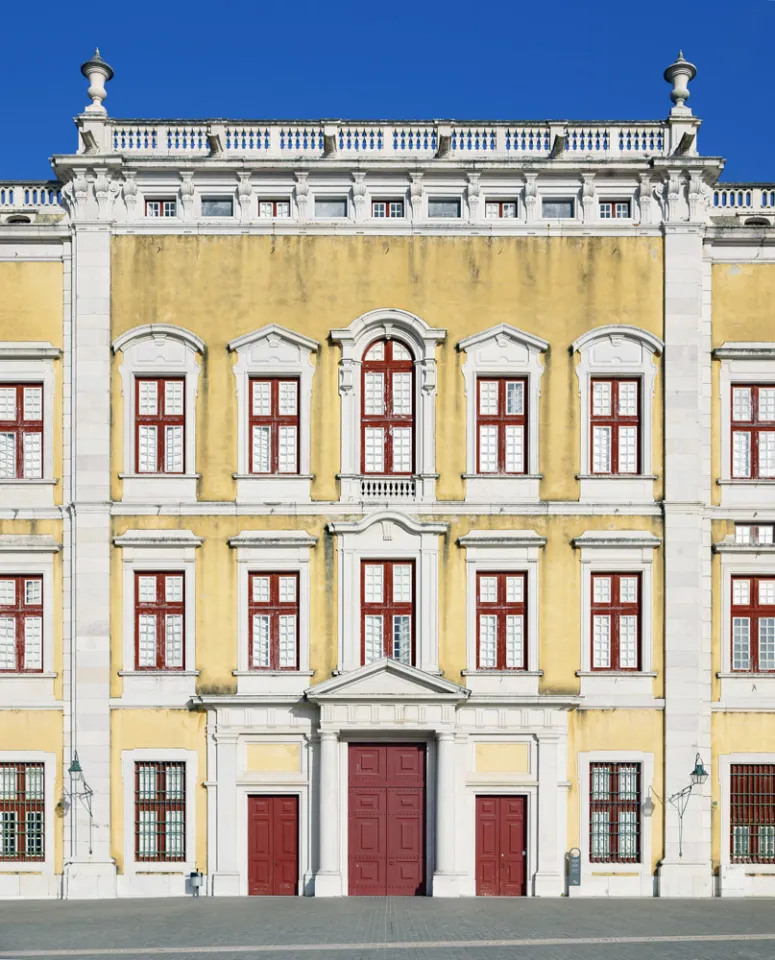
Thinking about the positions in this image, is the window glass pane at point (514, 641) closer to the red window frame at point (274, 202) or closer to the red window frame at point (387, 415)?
the red window frame at point (387, 415)

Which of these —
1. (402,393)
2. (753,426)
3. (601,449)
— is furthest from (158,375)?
(753,426)

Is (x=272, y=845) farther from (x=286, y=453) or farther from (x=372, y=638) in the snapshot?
(x=286, y=453)

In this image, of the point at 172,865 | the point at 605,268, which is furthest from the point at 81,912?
the point at 605,268

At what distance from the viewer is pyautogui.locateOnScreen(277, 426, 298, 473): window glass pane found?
96.9 ft

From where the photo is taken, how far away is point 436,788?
28719 millimetres

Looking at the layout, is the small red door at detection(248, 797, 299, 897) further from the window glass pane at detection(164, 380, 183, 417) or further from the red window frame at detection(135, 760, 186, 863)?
the window glass pane at detection(164, 380, 183, 417)

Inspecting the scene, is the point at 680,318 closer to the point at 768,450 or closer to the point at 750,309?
the point at 750,309

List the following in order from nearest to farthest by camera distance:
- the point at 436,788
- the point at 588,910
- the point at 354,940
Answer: the point at 354,940
the point at 588,910
the point at 436,788

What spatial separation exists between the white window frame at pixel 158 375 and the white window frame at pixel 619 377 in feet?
27.2

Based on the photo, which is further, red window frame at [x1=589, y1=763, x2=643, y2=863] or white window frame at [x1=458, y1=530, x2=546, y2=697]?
white window frame at [x1=458, y1=530, x2=546, y2=697]

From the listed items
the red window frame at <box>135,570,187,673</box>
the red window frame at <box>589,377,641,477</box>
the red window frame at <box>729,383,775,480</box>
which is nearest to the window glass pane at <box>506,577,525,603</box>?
the red window frame at <box>589,377,641,477</box>

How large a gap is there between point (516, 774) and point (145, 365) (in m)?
11.8

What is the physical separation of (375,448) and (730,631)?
8.57 m

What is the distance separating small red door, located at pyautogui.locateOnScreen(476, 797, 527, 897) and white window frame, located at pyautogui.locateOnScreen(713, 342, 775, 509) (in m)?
7.99
